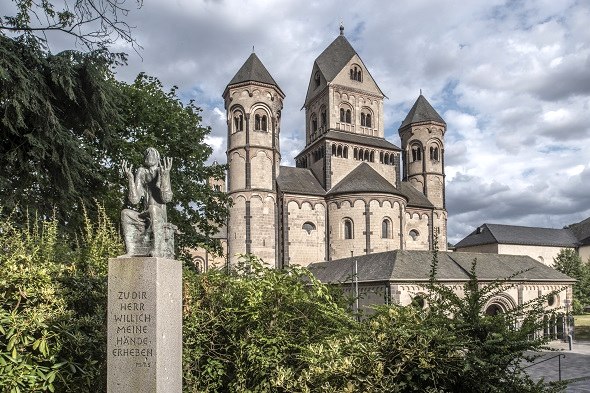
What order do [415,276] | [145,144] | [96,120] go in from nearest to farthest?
[96,120] < [145,144] < [415,276]

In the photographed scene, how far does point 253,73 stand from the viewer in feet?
135

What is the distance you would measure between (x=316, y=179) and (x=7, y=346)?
38.5 m

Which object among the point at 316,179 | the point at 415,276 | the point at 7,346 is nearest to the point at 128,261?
the point at 7,346

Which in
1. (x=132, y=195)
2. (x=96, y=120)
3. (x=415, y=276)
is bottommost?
(x=415, y=276)

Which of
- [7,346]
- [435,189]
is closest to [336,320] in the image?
[7,346]

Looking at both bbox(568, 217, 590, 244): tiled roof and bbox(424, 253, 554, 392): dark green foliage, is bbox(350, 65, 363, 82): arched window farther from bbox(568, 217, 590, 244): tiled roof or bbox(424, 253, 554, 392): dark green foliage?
bbox(568, 217, 590, 244): tiled roof

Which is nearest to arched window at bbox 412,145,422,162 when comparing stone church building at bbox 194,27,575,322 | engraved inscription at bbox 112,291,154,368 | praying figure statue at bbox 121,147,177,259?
stone church building at bbox 194,27,575,322

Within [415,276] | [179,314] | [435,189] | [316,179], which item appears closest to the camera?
[179,314]

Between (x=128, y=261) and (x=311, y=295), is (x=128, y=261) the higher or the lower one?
the higher one

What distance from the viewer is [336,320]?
7359mm

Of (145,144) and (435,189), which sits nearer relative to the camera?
(145,144)

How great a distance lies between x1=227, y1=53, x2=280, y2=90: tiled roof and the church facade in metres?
0.11

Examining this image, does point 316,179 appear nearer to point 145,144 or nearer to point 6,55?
point 145,144

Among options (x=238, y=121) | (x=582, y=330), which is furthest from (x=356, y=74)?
(x=582, y=330)
